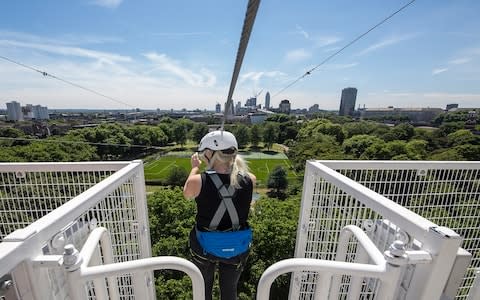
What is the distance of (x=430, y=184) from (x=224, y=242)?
2502 mm

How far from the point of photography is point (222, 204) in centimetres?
185

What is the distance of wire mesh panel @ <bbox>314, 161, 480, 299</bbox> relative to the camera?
2.46 metres

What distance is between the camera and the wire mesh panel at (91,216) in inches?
42.9

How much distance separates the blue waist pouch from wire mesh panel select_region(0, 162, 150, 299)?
0.59 m

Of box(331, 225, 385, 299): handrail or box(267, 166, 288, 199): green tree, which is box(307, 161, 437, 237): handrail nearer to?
box(331, 225, 385, 299): handrail

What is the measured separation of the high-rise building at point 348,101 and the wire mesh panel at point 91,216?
404 ft

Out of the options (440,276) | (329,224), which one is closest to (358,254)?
(440,276)

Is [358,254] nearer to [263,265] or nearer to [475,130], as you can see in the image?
[263,265]

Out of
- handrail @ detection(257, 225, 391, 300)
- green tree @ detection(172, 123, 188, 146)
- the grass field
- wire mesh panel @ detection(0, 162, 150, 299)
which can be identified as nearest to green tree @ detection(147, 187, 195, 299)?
wire mesh panel @ detection(0, 162, 150, 299)

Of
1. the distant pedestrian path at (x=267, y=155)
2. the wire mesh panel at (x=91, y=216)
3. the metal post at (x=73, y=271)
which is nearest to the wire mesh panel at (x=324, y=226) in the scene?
the wire mesh panel at (x=91, y=216)

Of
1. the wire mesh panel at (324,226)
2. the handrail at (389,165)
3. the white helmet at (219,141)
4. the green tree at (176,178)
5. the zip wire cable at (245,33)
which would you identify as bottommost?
the green tree at (176,178)

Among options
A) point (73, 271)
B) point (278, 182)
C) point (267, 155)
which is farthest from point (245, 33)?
point (267, 155)

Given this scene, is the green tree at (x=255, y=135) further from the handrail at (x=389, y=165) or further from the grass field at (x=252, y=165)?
the handrail at (x=389, y=165)

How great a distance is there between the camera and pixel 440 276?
1.01 metres
